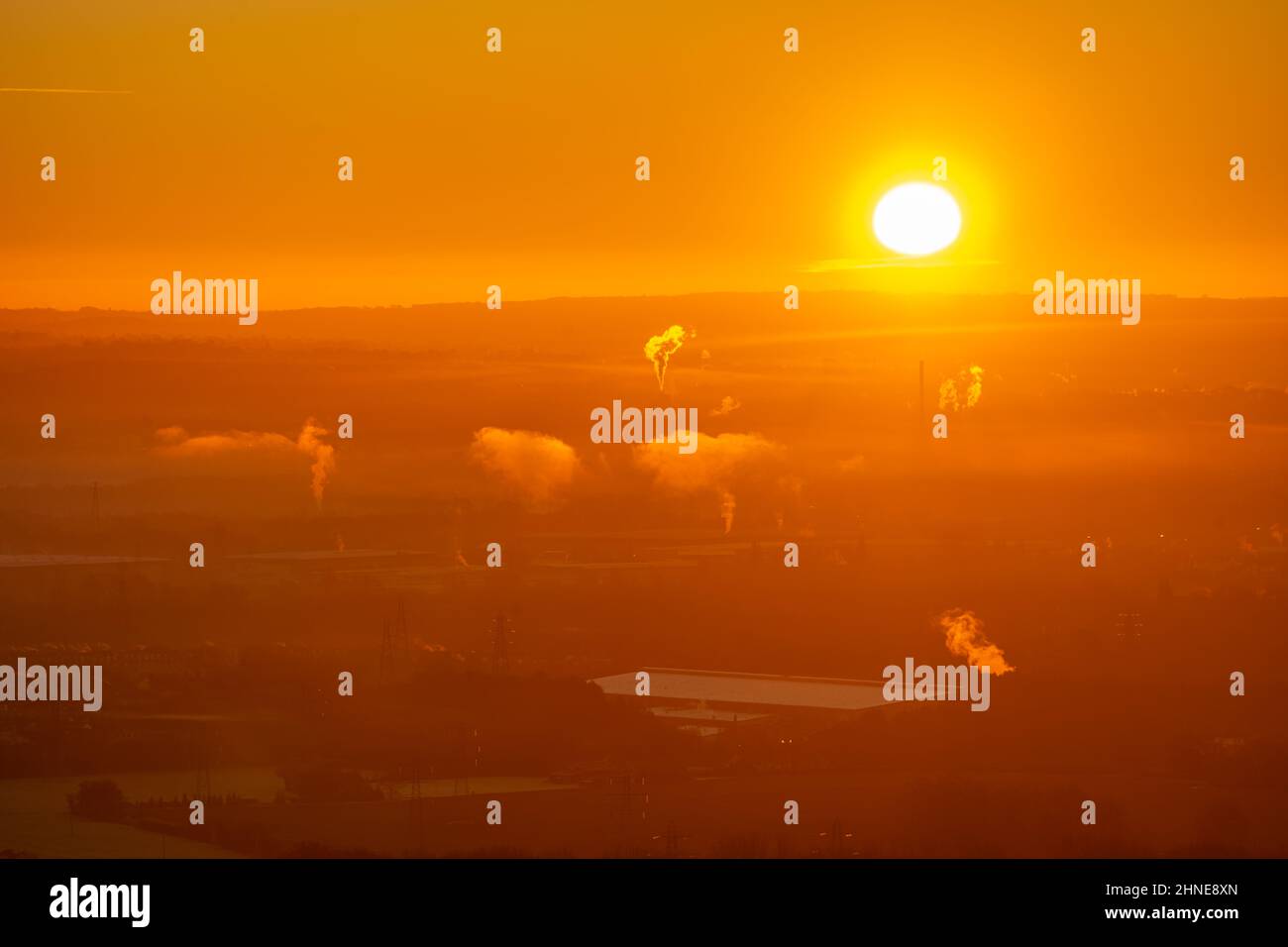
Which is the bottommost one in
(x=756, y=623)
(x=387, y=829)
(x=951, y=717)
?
(x=387, y=829)

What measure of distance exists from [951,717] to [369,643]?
10352 millimetres

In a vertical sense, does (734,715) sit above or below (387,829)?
above

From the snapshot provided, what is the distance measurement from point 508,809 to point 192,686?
598 centimetres

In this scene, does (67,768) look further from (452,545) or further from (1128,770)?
(1128,770)

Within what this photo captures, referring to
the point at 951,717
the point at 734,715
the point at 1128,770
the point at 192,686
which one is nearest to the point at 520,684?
the point at 734,715

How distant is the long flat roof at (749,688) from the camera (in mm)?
24859

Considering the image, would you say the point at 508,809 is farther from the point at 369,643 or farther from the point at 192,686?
the point at 192,686

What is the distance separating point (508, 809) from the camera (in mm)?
23891

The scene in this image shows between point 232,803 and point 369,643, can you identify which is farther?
point 369,643

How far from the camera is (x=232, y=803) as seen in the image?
2400 cm

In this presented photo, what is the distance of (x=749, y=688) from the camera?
2541 cm

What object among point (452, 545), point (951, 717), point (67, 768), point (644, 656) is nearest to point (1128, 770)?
point (951, 717)

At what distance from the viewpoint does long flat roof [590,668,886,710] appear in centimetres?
2486

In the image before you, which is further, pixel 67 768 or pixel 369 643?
pixel 369 643
